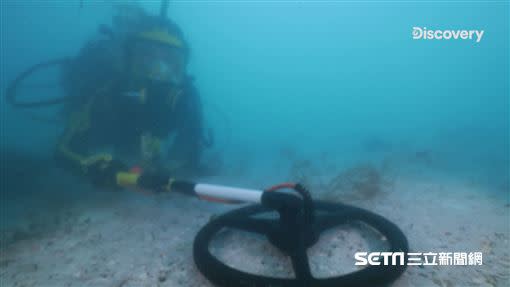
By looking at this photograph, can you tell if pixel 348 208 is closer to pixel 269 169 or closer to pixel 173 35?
pixel 269 169

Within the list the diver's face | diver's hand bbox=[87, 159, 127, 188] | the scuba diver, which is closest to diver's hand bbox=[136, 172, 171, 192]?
the scuba diver

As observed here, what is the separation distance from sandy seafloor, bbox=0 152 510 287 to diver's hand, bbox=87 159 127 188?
625 millimetres

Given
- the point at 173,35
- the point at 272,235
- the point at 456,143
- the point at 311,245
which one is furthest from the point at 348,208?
the point at 456,143

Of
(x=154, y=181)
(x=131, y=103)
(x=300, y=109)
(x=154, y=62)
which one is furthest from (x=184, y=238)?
(x=300, y=109)

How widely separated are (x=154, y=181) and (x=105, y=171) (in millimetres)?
1117

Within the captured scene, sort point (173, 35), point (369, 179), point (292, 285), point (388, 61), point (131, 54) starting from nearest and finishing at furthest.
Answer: point (292, 285), point (369, 179), point (131, 54), point (173, 35), point (388, 61)

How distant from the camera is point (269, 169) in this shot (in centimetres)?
838

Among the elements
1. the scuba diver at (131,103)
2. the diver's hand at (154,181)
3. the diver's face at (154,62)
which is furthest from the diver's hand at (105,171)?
the diver's face at (154,62)

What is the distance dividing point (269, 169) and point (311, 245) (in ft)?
18.3

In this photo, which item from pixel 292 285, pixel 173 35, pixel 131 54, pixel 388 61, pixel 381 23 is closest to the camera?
pixel 292 285

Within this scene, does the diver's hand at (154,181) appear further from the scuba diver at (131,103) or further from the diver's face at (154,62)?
the diver's face at (154,62)

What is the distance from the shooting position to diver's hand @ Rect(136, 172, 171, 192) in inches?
139

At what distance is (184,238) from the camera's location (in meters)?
3.52

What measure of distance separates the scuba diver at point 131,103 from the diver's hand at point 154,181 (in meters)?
0.59
